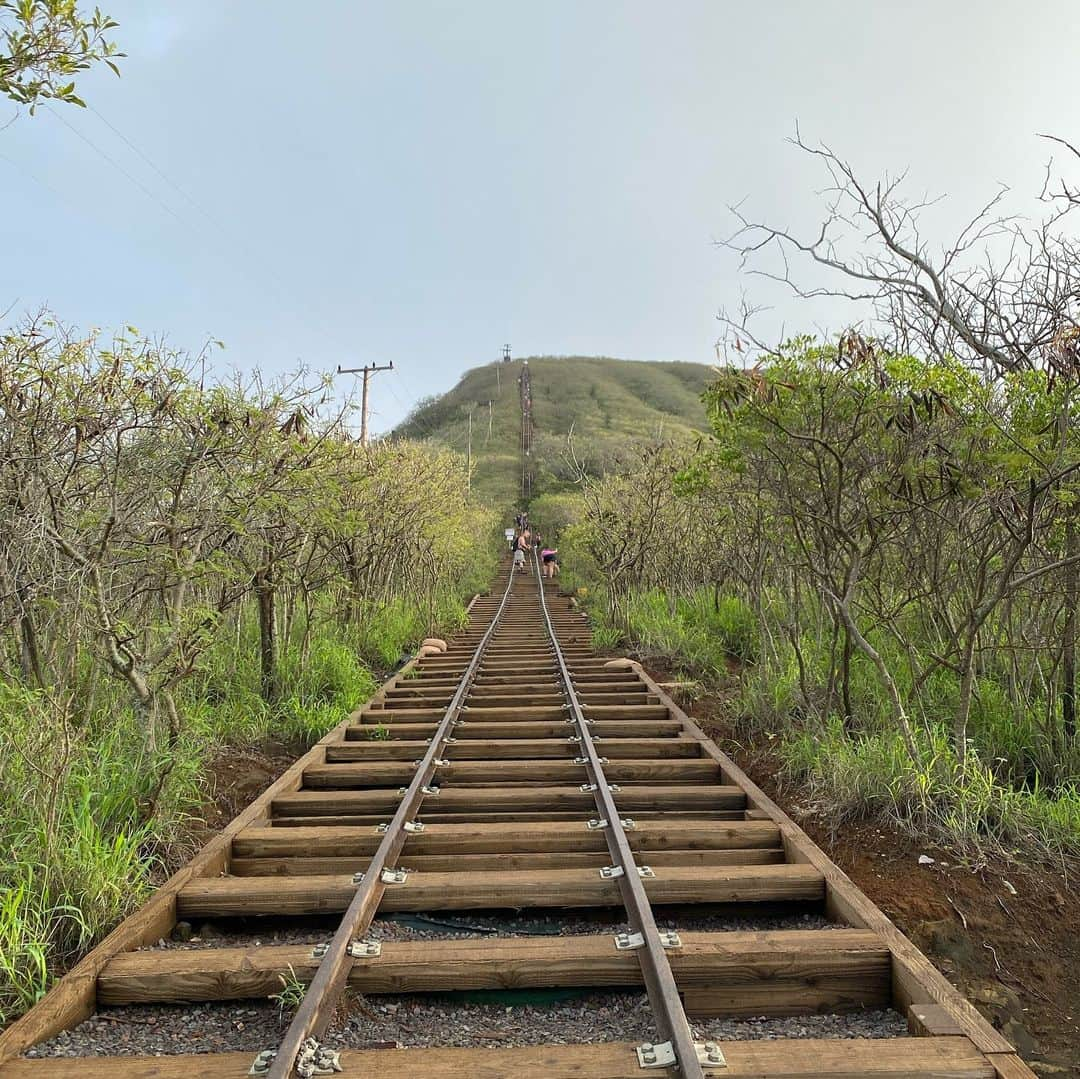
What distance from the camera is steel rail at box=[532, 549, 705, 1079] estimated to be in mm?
2770

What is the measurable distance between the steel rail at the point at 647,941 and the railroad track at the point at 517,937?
0.01m

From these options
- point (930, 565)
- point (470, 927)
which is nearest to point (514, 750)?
point (470, 927)

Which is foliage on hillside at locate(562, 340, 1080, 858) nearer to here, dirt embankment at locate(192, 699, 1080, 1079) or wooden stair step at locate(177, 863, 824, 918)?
dirt embankment at locate(192, 699, 1080, 1079)

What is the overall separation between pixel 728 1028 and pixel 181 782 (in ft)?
12.6

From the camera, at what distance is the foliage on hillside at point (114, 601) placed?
4098 mm

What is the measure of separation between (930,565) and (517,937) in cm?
539

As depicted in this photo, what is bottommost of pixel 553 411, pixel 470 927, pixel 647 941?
pixel 470 927

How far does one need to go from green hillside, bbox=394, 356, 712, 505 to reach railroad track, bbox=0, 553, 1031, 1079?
1949 inches

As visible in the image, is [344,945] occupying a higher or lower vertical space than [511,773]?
higher

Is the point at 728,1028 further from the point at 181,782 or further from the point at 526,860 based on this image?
the point at 181,782

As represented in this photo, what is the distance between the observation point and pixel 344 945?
140 inches

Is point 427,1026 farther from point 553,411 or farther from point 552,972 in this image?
point 553,411

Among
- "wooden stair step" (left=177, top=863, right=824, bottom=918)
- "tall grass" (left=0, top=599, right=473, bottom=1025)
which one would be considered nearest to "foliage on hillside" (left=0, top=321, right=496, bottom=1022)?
"tall grass" (left=0, top=599, right=473, bottom=1025)

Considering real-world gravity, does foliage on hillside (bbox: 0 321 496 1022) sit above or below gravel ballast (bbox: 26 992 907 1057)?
above
